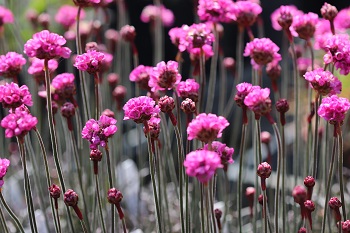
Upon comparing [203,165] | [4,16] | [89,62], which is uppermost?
[4,16]

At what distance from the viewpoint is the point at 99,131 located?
83cm

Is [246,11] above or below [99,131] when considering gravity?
above

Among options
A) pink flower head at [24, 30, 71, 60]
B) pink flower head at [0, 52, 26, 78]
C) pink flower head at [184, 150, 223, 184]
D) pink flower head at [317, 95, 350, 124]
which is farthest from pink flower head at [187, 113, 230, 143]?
pink flower head at [0, 52, 26, 78]

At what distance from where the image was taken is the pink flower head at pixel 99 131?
2.70 ft

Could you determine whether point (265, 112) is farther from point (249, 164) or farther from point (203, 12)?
point (249, 164)

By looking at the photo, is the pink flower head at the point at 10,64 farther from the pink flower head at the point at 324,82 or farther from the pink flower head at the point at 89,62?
the pink flower head at the point at 324,82

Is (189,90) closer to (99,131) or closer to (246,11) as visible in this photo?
(99,131)

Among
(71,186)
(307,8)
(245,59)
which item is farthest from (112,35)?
(307,8)

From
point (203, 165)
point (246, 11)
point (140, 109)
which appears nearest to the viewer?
point (203, 165)

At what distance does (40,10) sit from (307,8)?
1.42 meters

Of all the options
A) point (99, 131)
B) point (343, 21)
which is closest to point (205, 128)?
point (99, 131)

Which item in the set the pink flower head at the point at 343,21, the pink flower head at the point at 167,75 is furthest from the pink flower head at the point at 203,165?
the pink flower head at the point at 343,21

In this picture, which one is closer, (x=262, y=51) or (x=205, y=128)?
(x=205, y=128)

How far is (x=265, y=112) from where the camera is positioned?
0.80 m
